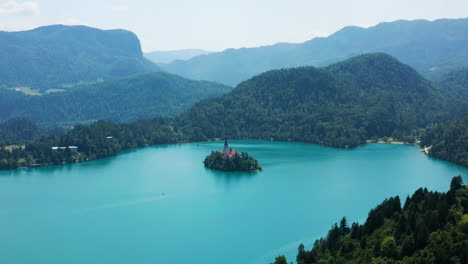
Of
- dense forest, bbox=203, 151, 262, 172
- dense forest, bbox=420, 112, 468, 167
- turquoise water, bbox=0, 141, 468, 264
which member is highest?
dense forest, bbox=420, 112, 468, 167

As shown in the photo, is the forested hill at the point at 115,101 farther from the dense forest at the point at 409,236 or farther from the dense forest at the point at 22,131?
the dense forest at the point at 409,236

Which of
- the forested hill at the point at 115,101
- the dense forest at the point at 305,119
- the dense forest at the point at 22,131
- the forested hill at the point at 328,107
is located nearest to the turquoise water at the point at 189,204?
the dense forest at the point at 305,119

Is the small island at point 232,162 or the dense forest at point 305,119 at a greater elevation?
the dense forest at point 305,119

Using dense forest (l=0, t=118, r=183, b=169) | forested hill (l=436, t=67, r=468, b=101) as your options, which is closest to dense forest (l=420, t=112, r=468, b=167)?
dense forest (l=0, t=118, r=183, b=169)

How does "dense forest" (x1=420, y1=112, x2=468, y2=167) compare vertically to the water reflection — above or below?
above

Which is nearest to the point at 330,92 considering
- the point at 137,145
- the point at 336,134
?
the point at 336,134

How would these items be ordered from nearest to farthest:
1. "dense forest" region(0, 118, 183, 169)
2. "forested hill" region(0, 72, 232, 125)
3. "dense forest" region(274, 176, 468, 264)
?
"dense forest" region(274, 176, 468, 264), "dense forest" region(0, 118, 183, 169), "forested hill" region(0, 72, 232, 125)

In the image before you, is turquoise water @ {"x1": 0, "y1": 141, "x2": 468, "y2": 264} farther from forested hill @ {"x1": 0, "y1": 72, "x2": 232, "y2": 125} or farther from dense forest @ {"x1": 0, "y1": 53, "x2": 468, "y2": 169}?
forested hill @ {"x1": 0, "y1": 72, "x2": 232, "y2": 125}
